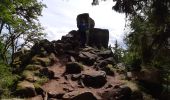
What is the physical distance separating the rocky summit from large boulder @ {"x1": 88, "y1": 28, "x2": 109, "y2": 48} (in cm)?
166

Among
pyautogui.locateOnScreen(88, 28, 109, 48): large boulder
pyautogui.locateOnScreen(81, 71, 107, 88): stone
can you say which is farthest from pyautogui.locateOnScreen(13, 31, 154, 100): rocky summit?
pyautogui.locateOnScreen(88, 28, 109, 48): large boulder

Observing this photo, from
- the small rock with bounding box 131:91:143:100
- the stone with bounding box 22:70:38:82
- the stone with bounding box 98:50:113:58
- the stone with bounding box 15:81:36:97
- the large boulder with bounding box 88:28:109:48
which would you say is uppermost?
the large boulder with bounding box 88:28:109:48

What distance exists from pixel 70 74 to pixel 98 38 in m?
11.8

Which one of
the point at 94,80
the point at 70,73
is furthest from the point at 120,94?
the point at 70,73

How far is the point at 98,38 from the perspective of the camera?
41094 mm

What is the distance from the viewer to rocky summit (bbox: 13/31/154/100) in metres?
24.9

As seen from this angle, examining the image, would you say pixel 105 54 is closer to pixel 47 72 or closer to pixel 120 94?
pixel 47 72

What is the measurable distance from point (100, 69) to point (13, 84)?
881 cm

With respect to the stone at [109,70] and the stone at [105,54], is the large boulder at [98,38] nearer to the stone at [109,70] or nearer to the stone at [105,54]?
the stone at [105,54]

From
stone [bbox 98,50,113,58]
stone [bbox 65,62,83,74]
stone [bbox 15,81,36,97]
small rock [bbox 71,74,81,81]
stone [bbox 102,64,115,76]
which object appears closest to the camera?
stone [bbox 15,81,36,97]

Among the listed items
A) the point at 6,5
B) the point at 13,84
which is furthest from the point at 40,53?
the point at 6,5

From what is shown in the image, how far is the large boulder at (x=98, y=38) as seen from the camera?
40.8 meters

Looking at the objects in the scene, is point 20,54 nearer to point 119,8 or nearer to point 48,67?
point 48,67

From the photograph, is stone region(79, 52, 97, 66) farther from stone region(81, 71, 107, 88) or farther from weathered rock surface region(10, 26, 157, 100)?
stone region(81, 71, 107, 88)
